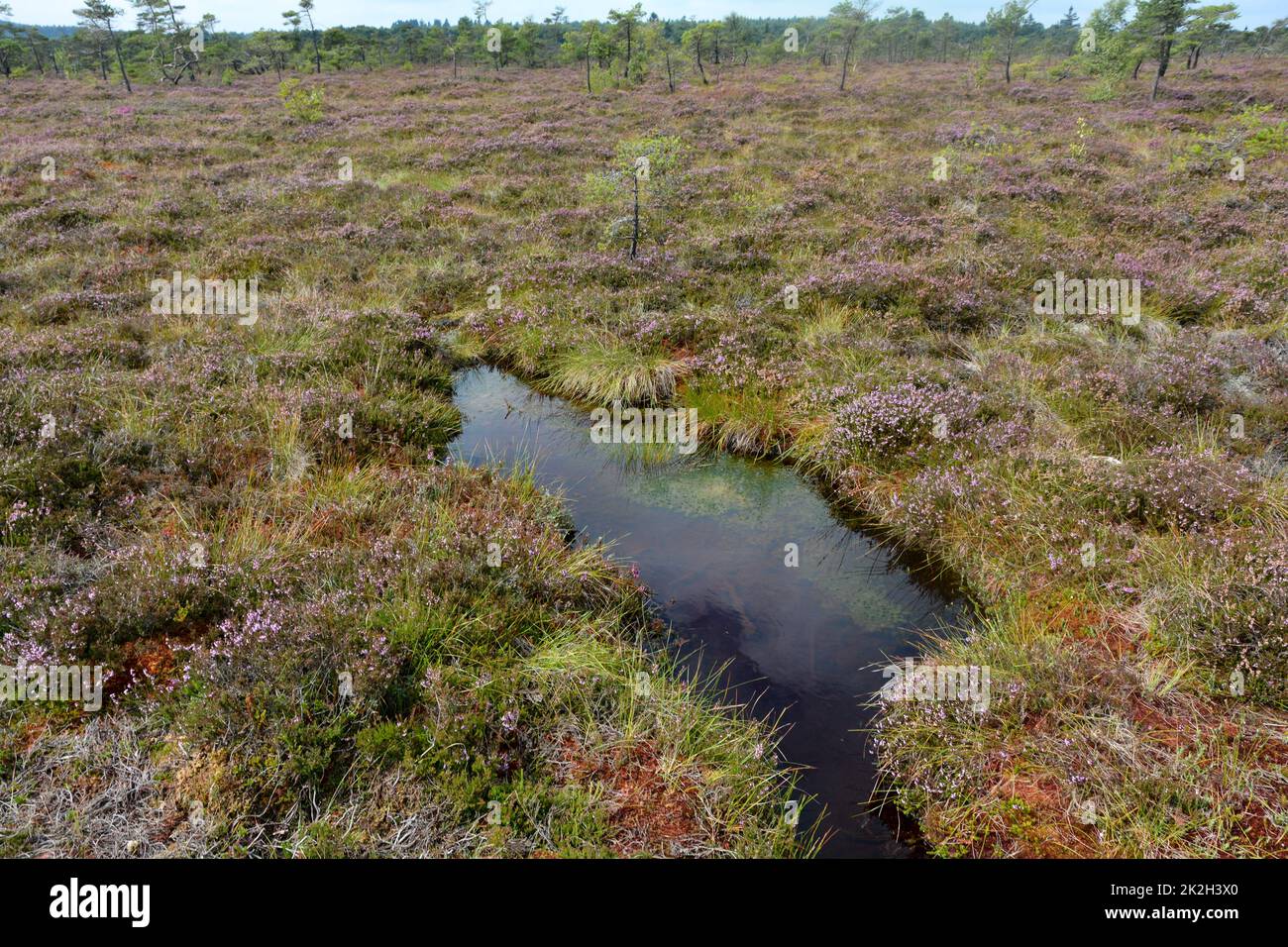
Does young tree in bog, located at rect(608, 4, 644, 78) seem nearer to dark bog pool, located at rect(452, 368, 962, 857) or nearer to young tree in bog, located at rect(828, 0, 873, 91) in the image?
young tree in bog, located at rect(828, 0, 873, 91)

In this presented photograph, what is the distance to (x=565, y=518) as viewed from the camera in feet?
23.7

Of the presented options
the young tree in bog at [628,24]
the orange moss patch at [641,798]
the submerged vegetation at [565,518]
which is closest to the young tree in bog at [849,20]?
the young tree in bog at [628,24]

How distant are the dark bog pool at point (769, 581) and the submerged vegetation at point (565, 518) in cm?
34

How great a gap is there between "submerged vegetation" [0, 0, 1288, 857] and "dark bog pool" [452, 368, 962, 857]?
341 millimetres

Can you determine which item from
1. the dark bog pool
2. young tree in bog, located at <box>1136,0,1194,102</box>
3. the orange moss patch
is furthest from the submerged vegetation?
young tree in bog, located at <box>1136,0,1194,102</box>

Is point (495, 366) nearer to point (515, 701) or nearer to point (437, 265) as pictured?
point (437, 265)

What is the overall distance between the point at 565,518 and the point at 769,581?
2.28 m

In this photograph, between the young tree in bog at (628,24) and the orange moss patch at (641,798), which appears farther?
the young tree in bog at (628,24)

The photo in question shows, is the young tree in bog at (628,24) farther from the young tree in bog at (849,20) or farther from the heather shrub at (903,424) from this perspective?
the heather shrub at (903,424)

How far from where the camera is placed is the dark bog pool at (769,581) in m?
4.90

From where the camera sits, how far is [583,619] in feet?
18.5

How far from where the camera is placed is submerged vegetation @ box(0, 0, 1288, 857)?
400cm

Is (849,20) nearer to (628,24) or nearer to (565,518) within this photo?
(628,24)

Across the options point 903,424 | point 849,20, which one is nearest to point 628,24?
point 849,20
